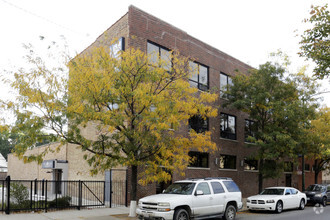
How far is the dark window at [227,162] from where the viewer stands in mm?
25016

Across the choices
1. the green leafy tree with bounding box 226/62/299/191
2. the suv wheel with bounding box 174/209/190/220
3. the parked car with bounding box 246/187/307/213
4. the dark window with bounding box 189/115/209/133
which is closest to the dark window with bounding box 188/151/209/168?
the dark window with bounding box 189/115/209/133

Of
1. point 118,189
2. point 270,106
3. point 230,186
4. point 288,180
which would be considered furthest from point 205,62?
point 288,180

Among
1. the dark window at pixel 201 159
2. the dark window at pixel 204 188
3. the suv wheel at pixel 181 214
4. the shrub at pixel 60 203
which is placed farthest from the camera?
the dark window at pixel 201 159

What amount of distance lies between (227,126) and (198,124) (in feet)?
12.0

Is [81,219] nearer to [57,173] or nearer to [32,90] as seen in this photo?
[32,90]

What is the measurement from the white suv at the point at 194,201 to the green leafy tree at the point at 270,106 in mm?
7776

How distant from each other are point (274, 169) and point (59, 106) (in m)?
15.9

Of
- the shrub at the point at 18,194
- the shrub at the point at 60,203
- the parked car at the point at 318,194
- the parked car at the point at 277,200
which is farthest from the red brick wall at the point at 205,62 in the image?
the shrub at the point at 18,194

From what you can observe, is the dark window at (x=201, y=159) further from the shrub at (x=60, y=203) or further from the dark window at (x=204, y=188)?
the dark window at (x=204, y=188)

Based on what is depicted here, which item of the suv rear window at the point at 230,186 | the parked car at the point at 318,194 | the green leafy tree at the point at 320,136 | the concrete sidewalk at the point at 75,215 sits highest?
the green leafy tree at the point at 320,136

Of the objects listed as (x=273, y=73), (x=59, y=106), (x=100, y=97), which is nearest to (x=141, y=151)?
(x=100, y=97)

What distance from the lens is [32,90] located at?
1251cm

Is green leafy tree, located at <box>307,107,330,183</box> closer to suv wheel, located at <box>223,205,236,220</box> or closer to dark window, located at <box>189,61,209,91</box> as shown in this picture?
dark window, located at <box>189,61,209,91</box>

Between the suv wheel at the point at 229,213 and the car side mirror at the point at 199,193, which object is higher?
the car side mirror at the point at 199,193
